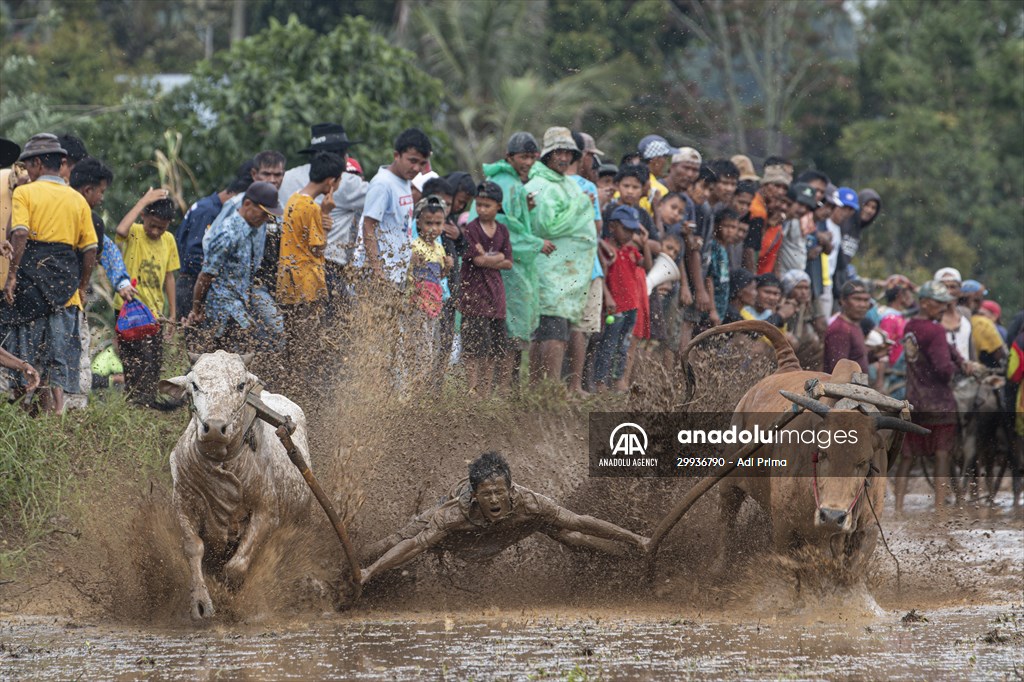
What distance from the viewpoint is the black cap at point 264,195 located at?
1122cm

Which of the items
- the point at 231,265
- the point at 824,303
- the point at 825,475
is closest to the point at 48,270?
the point at 231,265

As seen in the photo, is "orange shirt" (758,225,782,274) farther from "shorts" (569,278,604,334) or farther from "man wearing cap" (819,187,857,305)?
"shorts" (569,278,604,334)

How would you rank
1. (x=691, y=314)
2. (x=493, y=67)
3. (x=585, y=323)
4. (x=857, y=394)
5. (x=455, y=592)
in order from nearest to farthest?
1. (x=857, y=394)
2. (x=455, y=592)
3. (x=585, y=323)
4. (x=691, y=314)
5. (x=493, y=67)

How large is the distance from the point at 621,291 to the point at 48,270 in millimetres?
4977

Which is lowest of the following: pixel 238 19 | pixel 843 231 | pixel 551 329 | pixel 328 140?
pixel 551 329

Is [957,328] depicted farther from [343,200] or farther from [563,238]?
[343,200]

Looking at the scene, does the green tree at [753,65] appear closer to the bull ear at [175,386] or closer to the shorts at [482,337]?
the shorts at [482,337]

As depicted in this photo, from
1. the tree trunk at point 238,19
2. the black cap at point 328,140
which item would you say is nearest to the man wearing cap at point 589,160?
the black cap at point 328,140

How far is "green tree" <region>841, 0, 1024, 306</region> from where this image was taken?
3219cm

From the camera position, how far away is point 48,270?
10.9 metres

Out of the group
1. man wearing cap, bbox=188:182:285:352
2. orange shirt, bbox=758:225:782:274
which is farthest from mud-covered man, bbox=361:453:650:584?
orange shirt, bbox=758:225:782:274

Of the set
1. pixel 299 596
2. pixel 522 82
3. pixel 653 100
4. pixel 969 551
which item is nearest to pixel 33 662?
pixel 299 596

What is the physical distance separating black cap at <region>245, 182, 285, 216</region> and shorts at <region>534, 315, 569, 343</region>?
2.70 metres

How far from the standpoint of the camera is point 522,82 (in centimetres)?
2964
